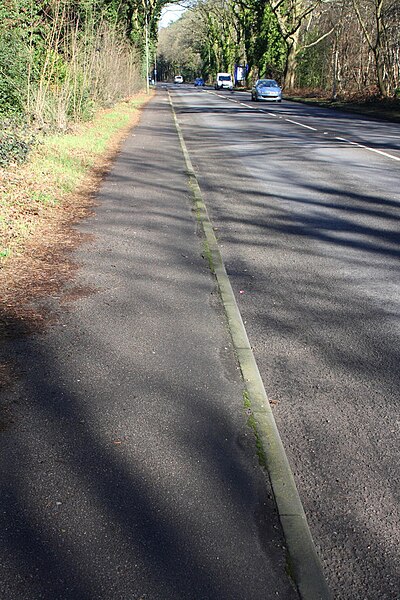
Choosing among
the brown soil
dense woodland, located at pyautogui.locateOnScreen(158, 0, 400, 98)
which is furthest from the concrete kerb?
dense woodland, located at pyautogui.locateOnScreen(158, 0, 400, 98)

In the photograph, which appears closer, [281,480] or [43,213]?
[281,480]

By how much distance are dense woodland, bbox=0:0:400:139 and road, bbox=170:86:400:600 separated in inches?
201

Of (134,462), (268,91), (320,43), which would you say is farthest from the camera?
(320,43)

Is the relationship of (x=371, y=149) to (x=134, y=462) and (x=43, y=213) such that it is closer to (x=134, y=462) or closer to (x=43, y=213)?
(x=43, y=213)

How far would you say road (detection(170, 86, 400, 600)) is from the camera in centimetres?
299

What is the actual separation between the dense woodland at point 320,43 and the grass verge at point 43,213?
79.2ft

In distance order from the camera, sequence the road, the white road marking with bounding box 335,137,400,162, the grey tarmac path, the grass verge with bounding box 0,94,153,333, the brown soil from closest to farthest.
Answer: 1. the grey tarmac path
2. the road
3. the brown soil
4. the grass verge with bounding box 0,94,153,333
5. the white road marking with bounding box 335,137,400,162

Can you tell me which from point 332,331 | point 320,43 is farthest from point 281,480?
point 320,43

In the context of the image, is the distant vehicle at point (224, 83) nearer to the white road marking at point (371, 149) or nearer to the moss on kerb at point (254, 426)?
the white road marking at point (371, 149)

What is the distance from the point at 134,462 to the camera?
3.39 m

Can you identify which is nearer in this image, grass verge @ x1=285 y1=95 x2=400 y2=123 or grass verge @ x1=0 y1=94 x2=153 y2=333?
grass verge @ x1=0 y1=94 x2=153 y2=333

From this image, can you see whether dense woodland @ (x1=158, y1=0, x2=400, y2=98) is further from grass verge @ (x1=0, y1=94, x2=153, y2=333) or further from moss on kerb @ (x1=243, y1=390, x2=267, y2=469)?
moss on kerb @ (x1=243, y1=390, x2=267, y2=469)

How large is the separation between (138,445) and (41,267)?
3688 mm

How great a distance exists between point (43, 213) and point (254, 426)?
626cm
